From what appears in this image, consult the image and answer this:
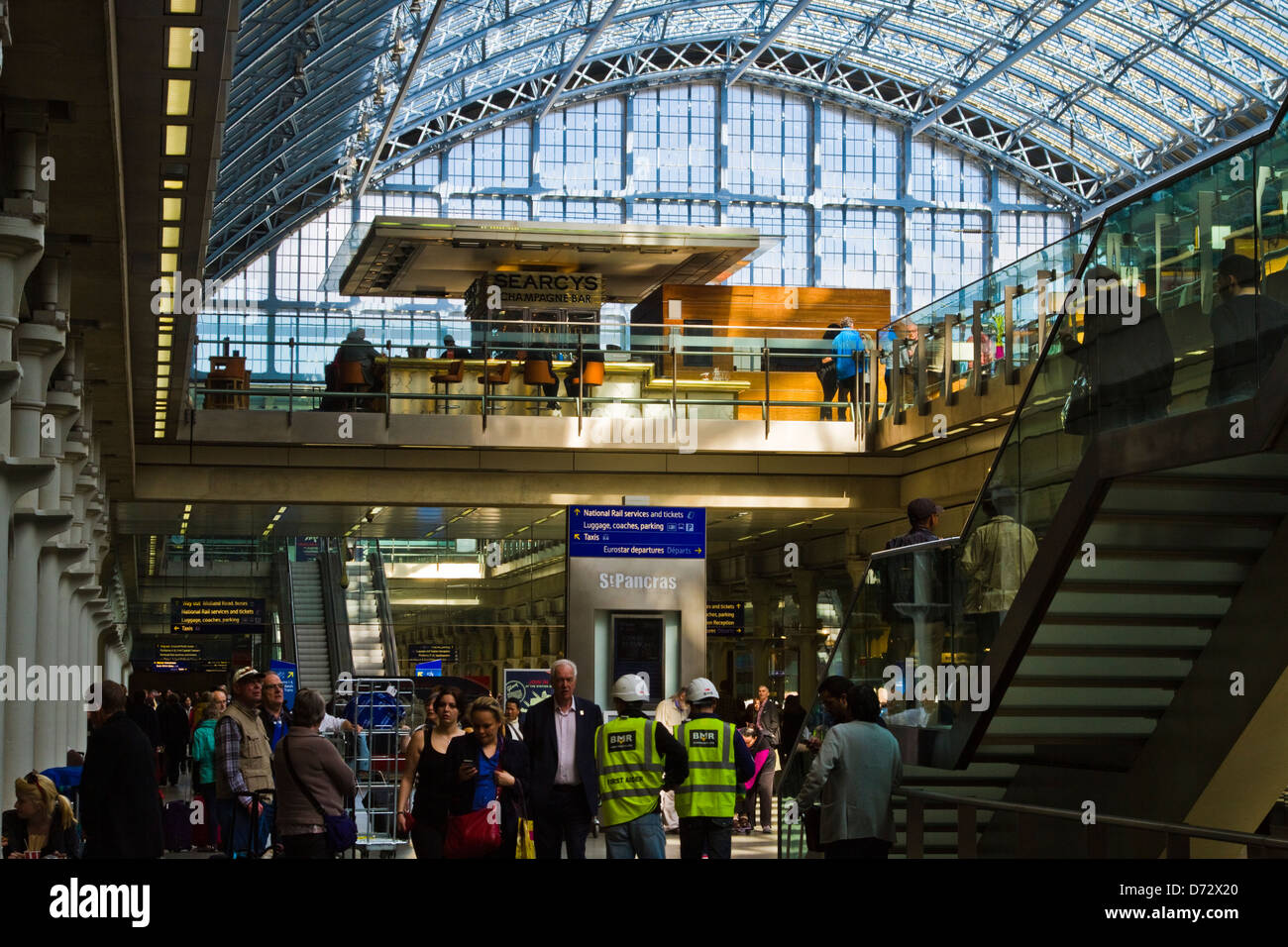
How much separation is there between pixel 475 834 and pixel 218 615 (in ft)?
81.5

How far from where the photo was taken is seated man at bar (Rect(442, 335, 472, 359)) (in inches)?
912

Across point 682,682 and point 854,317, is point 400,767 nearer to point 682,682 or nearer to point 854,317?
point 682,682

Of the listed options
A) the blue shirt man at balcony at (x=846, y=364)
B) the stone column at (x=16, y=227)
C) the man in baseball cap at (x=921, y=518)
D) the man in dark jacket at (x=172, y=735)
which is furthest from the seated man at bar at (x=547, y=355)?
the stone column at (x=16, y=227)

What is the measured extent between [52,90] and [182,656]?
122 ft

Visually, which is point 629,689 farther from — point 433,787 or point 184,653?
point 184,653

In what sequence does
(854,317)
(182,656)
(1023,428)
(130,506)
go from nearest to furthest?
(1023,428), (130,506), (854,317), (182,656)

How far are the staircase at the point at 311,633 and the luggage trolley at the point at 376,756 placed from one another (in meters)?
16.1

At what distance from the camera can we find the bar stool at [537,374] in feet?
76.2

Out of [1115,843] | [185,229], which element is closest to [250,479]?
[185,229]

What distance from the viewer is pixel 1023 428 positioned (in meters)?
11.2

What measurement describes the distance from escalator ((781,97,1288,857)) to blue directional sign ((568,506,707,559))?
8532mm

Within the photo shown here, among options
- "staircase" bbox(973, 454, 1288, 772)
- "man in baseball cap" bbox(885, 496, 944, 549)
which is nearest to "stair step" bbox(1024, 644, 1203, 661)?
"staircase" bbox(973, 454, 1288, 772)

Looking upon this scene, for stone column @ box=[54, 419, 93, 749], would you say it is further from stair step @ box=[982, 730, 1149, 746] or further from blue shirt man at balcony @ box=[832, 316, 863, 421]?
blue shirt man at balcony @ box=[832, 316, 863, 421]

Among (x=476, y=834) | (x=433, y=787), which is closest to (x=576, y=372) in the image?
(x=433, y=787)
